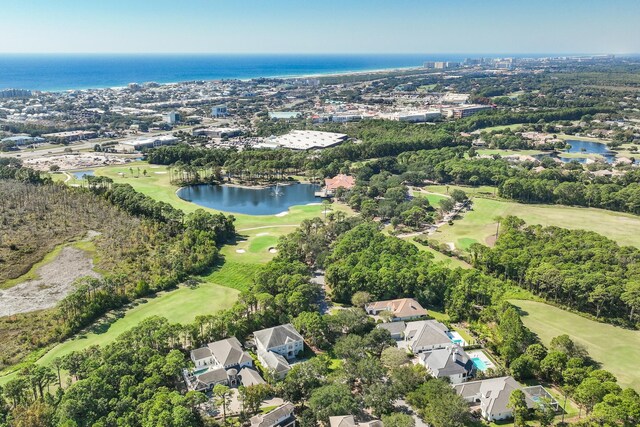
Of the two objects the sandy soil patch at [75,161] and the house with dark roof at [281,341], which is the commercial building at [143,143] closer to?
the sandy soil patch at [75,161]

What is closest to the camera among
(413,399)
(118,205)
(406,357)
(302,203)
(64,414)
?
(64,414)

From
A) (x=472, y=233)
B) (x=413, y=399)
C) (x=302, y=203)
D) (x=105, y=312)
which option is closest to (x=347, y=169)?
(x=302, y=203)

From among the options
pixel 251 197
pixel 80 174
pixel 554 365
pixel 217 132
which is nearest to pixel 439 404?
pixel 554 365

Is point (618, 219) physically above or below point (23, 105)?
below

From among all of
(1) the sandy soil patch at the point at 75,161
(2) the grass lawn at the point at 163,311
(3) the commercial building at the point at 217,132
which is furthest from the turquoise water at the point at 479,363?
(3) the commercial building at the point at 217,132

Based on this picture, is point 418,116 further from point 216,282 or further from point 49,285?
point 49,285

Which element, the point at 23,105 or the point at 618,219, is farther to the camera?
the point at 23,105

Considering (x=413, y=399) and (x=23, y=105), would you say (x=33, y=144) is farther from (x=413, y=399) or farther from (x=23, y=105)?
(x=413, y=399)
